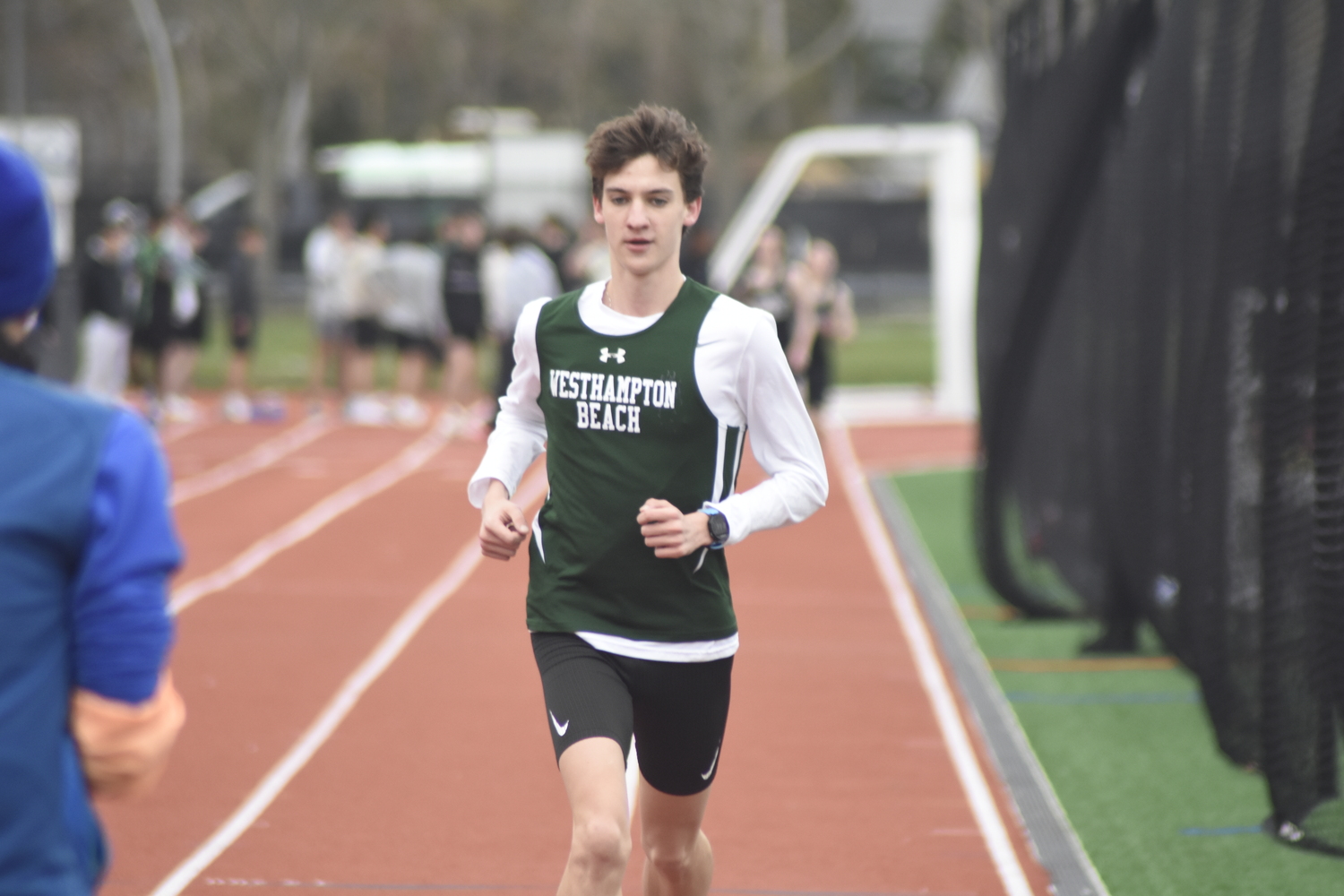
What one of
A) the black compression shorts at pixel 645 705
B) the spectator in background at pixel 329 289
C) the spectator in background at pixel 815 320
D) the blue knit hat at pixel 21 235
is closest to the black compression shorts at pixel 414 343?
the spectator in background at pixel 329 289

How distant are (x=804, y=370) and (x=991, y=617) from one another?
5.03 m

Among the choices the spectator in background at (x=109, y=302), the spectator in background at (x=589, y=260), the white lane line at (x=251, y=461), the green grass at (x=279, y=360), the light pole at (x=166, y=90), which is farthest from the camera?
the light pole at (x=166, y=90)

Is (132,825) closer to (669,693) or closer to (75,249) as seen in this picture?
(669,693)

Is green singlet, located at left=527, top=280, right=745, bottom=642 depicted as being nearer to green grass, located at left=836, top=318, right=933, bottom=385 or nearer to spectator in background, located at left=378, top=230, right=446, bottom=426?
spectator in background, located at left=378, top=230, right=446, bottom=426

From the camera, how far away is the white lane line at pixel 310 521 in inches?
405

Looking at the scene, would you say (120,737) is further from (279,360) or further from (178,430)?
(279,360)

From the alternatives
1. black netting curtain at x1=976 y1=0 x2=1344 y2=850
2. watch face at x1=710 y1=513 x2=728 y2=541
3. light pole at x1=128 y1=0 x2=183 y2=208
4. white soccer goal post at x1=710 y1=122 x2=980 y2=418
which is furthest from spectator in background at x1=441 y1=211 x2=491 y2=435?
light pole at x1=128 y1=0 x2=183 y2=208

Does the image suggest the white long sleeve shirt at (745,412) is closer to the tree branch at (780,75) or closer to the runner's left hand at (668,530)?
the runner's left hand at (668,530)

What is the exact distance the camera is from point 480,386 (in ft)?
78.0

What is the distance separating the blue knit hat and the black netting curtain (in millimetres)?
4463

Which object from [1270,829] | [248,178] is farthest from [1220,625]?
[248,178]

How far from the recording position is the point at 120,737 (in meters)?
2.23

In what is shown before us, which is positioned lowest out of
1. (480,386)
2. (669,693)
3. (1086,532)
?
(480,386)

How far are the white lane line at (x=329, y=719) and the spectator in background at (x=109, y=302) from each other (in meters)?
7.45
